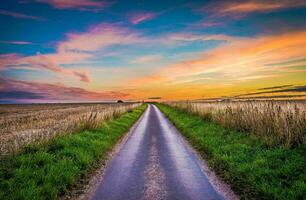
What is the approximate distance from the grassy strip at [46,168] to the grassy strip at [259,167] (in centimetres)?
485

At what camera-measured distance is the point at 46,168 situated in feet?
27.3

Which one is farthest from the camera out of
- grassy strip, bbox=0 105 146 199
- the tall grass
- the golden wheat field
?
the golden wheat field

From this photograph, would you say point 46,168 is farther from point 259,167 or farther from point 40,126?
point 40,126

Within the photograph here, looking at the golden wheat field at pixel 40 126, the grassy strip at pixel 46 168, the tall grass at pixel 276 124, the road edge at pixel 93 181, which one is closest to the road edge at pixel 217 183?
the tall grass at pixel 276 124

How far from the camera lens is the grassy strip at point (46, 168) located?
6.59 meters

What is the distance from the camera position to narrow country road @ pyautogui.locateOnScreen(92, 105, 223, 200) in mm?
6602

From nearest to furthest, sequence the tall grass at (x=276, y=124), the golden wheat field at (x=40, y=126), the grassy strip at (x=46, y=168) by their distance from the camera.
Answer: the grassy strip at (x=46, y=168) < the tall grass at (x=276, y=124) < the golden wheat field at (x=40, y=126)

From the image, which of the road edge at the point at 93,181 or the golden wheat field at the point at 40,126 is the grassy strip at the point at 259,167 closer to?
the road edge at the point at 93,181

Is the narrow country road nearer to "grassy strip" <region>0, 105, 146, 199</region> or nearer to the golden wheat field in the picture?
"grassy strip" <region>0, 105, 146, 199</region>

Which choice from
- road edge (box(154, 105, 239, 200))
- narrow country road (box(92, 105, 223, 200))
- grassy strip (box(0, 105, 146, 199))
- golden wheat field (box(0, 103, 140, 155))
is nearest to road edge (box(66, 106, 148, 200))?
narrow country road (box(92, 105, 223, 200))

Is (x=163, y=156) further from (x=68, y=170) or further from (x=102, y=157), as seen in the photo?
(x=68, y=170)

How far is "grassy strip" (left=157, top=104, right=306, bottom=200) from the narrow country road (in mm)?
832

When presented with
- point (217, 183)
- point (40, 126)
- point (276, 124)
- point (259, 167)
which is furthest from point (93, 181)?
point (40, 126)

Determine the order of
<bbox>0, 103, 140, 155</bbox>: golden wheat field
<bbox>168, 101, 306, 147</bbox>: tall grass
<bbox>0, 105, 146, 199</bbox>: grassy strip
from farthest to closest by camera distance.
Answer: <bbox>0, 103, 140, 155</bbox>: golden wheat field → <bbox>168, 101, 306, 147</bbox>: tall grass → <bbox>0, 105, 146, 199</bbox>: grassy strip
